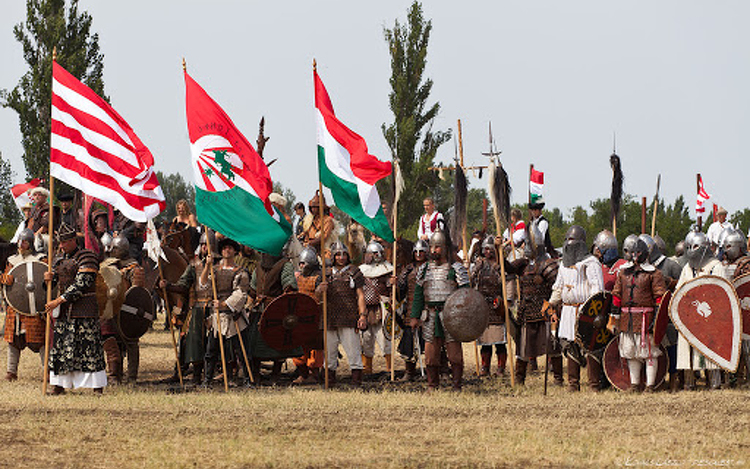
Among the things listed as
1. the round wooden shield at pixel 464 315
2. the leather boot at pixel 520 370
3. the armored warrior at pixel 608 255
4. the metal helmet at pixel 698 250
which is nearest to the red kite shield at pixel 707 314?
the armored warrior at pixel 608 255

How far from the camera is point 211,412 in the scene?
9.57 metres

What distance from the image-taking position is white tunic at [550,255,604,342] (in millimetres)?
11531

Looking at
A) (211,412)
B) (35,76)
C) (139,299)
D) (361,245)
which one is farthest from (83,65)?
(211,412)

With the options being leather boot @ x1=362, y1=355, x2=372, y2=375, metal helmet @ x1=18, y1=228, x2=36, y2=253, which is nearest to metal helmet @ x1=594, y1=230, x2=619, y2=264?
leather boot @ x1=362, y1=355, x2=372, y2=375

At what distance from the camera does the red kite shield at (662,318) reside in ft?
36.5

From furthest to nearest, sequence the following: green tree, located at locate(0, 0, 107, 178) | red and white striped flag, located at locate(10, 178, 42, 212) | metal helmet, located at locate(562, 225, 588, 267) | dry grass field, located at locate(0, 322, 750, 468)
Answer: green tree, located at locate(0, 0, 107, 178), red and white striped flag, located at locate(10, 178, 42, 212), metal helmet, located at locate(562, 225, 588, 267), dry grass field, located at locate(0, 322, 750, 468)

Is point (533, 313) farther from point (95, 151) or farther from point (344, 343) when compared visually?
point (95, 151)

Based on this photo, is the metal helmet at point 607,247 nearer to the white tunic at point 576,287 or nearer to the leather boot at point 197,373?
the white tunic at point 576,287

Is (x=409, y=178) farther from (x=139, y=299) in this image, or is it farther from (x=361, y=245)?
(x=139, y=299)

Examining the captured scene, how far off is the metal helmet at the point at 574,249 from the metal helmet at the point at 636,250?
47 centimetres

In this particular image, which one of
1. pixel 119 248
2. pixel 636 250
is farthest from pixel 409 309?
pixel 119 248

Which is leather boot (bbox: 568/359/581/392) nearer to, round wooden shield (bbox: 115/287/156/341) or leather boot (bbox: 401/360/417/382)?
leather boot (bbox: 401/360/417/382)

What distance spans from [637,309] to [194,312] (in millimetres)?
4715

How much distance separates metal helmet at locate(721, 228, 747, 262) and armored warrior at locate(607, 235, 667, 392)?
1155 millimetres
